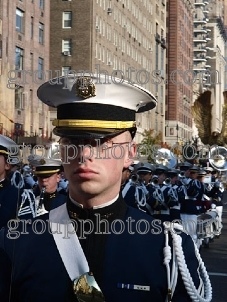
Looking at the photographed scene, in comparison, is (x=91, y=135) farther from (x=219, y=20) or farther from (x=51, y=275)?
(x=219, y=20)

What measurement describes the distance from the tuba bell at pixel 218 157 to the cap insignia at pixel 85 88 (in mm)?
23437

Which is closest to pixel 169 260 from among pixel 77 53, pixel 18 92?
pixel 18 92

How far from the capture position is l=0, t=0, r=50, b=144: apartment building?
36.9m

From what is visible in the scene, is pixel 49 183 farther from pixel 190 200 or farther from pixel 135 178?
pixel 190 200

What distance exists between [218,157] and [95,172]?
25.0 metres

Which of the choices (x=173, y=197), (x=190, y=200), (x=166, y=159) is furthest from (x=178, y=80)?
(x=173, y=197)

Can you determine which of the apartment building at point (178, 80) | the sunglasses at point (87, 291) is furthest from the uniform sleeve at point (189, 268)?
the apartment building at point (178, 80)

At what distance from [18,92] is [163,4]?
5574 centimetres

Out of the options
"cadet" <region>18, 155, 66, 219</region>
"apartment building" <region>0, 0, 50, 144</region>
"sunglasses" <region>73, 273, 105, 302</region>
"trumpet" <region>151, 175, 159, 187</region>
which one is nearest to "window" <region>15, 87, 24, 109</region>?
"apartment building" <region>0, 0, 50, 144</region>

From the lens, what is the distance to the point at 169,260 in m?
3.10

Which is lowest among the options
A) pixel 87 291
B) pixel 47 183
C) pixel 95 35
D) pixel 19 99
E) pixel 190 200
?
pixel 190 200

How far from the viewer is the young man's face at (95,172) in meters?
3.07

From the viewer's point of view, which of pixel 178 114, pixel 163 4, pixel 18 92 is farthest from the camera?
pixel 178 114

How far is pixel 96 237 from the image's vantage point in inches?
125
